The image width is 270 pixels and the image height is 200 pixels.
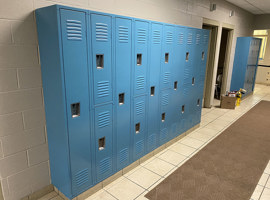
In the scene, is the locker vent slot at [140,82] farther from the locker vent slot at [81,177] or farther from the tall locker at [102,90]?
the locker vent slot at [81,177]

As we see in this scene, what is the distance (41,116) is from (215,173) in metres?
2.44

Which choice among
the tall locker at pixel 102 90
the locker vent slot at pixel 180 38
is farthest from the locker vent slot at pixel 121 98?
the locker vent slot at pixel 180 38

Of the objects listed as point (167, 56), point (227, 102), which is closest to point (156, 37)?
point (167, 56)

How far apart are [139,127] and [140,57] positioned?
985 mm

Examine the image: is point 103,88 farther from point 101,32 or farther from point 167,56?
point 167,56

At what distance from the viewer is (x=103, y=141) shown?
2.46m

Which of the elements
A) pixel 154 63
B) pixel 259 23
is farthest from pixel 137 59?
pixel 259 23

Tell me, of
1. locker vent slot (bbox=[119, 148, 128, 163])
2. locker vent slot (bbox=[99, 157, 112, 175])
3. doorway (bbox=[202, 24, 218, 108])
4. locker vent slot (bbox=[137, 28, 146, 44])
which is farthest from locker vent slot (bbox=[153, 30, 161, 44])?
doorway (bbox=[202, 24, 218, 108])

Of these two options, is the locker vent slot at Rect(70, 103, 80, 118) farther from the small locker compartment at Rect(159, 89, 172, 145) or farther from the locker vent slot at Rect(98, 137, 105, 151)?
the small locker compartment at Rect(159, 89, 172, 145)

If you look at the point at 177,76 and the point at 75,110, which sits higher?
the point at 177,76

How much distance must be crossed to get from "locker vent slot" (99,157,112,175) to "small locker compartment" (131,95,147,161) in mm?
482

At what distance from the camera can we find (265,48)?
977cm

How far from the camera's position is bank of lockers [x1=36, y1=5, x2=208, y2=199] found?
1.93m

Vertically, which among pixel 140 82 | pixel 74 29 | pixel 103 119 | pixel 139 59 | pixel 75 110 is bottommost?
pixel 103 119
